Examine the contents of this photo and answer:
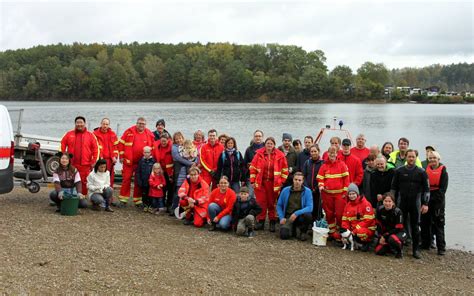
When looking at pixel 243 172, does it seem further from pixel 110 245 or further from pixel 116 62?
pixel 116 62

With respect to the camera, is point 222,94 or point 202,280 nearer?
point 202,280

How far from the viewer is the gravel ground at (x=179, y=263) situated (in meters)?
5.64

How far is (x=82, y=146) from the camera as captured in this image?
931cm

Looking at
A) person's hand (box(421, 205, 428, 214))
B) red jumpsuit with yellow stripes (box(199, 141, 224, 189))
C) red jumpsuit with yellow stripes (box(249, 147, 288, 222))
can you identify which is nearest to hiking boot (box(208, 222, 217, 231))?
red jumpsuit with yellow stripes (box(249, 147, 288, 222))

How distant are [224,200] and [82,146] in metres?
2.76

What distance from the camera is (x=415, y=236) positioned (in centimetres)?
786

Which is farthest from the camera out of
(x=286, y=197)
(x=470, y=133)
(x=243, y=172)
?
(x=470, y=133)

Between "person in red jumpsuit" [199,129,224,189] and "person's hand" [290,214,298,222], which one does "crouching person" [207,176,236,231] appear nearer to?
"person in red jumpsuit" [199,129,224,189]

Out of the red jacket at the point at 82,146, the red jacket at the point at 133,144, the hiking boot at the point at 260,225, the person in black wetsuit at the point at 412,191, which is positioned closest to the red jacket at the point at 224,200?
the hiking boot at the point at 260,225

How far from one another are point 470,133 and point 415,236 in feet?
121

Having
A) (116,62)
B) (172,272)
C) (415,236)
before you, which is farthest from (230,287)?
(116,62)

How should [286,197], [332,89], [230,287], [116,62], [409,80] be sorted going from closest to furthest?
[230,287]
[286,197]
[332,89]
[116,62]
[409,80]

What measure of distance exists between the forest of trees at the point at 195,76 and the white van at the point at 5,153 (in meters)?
91.8

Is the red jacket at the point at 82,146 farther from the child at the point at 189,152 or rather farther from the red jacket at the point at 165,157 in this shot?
the child at the point at 189,152
